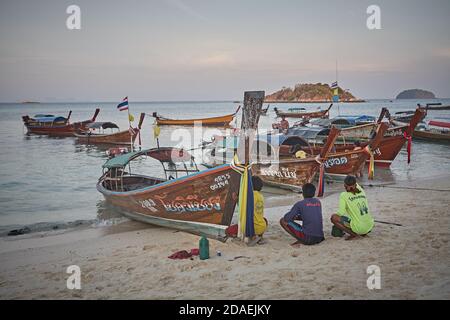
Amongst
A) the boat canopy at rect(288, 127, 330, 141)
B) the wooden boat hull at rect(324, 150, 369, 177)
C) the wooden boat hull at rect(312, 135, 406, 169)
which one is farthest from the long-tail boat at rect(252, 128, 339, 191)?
the boat canopy at rect(288, 127, 330, 141)

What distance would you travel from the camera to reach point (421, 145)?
89.1 feet

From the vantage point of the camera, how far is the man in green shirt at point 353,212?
21.4 ft

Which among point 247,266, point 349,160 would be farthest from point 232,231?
point 349,160

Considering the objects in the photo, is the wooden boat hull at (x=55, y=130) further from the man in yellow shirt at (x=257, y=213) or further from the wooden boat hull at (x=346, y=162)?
the man in yellow shirt at (x=257, y=213)

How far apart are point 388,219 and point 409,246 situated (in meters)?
2.03

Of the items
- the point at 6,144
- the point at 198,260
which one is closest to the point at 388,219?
the point at 198,260

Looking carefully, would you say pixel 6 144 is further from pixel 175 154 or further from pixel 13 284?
pixel 13 284

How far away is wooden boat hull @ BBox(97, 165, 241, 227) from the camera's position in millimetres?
7340

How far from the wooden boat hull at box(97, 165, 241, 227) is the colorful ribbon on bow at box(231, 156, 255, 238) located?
234 millimetres

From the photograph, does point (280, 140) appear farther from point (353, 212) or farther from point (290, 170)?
point (353, 212)

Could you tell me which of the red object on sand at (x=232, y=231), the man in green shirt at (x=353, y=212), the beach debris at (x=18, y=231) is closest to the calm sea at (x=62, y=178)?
the beach debris at (x=18, y=231)

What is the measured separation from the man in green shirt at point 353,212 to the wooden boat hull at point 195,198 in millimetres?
1934

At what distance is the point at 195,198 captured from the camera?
7.82 metres
